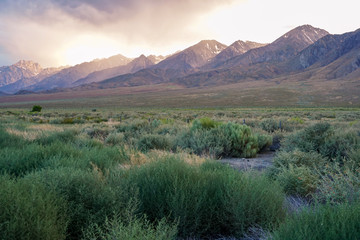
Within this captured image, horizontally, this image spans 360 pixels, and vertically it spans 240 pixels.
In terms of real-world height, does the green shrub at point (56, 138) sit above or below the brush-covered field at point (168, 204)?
below

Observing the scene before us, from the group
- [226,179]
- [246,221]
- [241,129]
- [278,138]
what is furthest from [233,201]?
[278,138]

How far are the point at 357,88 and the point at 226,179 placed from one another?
13796cm

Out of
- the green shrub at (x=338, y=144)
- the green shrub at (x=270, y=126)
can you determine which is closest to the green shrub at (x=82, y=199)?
the green shrub at (x=338, y=144)

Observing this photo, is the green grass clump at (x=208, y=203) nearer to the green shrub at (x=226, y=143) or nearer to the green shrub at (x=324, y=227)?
the green shrub at (x=324, y=227)

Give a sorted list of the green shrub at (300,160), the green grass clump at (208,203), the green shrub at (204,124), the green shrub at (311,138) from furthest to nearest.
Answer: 1. the green shrub at (204,124)
2. the green shrub at (311,138)
3. the green shrub at (300,160)
4. the green grass clump at (208,203)

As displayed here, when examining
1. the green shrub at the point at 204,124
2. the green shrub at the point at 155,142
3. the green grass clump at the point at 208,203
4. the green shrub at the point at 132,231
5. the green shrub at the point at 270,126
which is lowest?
the green shrub at the point at 270,126

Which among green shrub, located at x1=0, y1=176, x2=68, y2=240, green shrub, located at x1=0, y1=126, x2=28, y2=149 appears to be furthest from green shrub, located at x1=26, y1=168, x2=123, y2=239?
green shrub, located at x1=0, y1=126, x2=28, y2=149

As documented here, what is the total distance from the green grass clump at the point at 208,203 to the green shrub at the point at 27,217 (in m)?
1.06

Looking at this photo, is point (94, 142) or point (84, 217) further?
point (94, 142)

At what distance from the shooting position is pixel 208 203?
4285 millimetres

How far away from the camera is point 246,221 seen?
13.1 feet

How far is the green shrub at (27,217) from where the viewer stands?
2848 millimetres

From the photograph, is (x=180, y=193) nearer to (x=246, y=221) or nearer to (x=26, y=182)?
(x=246, y=221)

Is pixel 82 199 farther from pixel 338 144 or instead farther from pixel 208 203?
pixel 338 144
